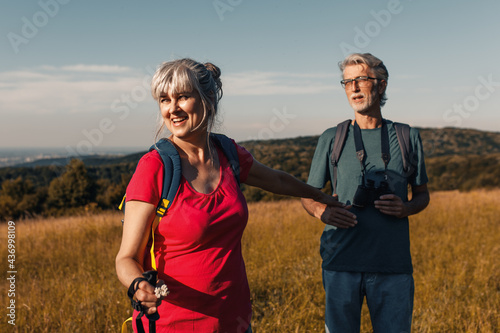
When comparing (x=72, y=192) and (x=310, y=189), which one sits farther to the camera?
(x=72, y=192)

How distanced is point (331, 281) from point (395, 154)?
856 mm

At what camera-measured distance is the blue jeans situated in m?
2.07

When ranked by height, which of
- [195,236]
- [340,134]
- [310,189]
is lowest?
[195,236]

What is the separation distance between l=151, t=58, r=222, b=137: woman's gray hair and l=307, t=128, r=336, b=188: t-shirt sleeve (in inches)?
38.6

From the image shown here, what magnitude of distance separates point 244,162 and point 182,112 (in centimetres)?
45

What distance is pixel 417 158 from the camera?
2.20 metres

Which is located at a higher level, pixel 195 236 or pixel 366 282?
pixel 195 236

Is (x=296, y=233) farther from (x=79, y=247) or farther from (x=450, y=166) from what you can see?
(x=450, y=166)

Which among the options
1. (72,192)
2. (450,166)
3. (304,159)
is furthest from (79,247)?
(450,166)

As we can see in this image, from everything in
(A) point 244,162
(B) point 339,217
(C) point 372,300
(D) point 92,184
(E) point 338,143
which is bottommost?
(C) point 372,300

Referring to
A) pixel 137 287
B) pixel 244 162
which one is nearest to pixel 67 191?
pixel 244 162

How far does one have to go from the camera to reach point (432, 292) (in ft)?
13.0

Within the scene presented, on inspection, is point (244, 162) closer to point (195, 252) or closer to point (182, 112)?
point (182, 112)

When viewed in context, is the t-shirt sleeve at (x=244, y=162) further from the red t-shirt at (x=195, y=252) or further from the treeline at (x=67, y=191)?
the treeline at (x=67, y=191)
